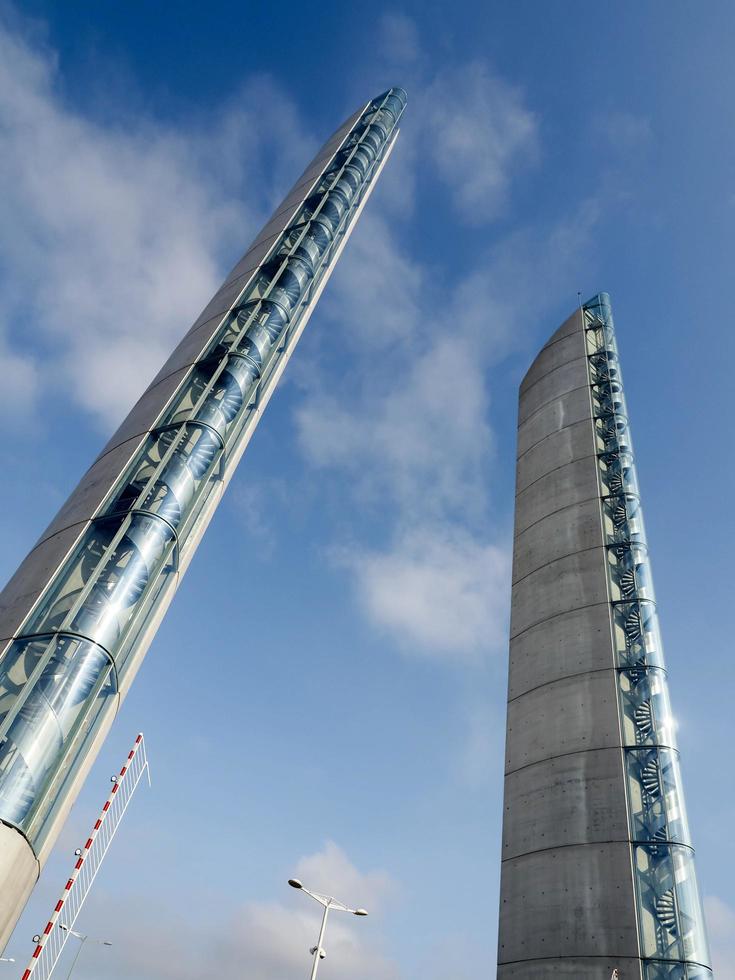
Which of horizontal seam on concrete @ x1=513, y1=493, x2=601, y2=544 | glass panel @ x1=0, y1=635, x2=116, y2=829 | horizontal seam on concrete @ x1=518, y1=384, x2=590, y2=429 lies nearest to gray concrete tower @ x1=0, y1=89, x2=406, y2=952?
glass panel @ x1=0, y1=635, x2=116, y2=829

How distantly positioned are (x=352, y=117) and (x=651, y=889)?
47424 millimetres

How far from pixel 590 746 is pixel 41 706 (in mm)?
18374

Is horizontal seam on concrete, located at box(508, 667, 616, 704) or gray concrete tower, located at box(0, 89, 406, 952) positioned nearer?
gray concrete tower, located at box(0, 89, 406, 952)

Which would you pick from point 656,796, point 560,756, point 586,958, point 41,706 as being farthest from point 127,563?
point 656,796

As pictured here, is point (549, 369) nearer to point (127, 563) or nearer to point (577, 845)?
point (577, 845)

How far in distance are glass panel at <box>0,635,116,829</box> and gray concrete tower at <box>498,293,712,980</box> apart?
52.3 ft

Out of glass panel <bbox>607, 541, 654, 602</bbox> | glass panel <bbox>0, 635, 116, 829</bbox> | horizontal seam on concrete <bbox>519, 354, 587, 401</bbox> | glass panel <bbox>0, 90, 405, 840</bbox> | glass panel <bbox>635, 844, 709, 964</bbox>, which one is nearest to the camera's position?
glass panel <bbox>0, 635, 116, 829</bbox>

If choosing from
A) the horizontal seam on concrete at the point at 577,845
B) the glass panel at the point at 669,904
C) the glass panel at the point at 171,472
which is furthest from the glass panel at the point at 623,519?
the glass panel at the point at 171,472

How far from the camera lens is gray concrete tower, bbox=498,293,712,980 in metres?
20.1

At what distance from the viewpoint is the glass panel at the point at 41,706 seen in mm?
12641

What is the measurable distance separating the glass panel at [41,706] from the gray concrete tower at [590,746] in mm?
15945

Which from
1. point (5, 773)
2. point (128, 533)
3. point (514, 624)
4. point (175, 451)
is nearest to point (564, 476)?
A: point (514, 624)

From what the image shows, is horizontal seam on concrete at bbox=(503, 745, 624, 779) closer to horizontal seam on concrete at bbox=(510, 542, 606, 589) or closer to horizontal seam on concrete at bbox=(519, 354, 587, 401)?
horizontal seam on concrete at bbox=(510, 542, 606, 589)

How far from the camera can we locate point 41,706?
13.6 m
